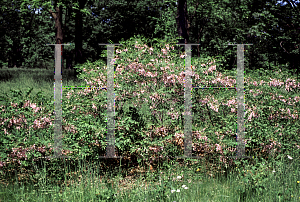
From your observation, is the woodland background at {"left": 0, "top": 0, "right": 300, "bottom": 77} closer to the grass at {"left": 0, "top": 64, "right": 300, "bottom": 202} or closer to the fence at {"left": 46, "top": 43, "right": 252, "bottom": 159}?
the fence at {"left": 46, "top": 43, "right": 252, "bottom": 159}

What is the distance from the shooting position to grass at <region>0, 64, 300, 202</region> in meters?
3.68

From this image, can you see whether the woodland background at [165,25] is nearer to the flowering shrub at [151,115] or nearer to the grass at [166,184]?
the flowering shrub at [151,115]

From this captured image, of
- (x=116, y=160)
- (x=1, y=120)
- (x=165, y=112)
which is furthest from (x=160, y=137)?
(x=1, y=120)

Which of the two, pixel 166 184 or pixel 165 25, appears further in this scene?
pixel 165 25

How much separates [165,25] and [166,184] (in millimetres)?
21101

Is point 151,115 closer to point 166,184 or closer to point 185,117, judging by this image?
point 185,117

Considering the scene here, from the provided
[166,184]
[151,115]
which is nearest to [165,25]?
[151,115]

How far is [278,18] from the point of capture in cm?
1341

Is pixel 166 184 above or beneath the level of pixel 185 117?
beneath

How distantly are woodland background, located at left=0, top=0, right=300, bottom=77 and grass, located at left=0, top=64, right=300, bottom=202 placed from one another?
6.69 ft

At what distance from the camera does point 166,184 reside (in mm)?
3785

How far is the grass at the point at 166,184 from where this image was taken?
12.1 ft

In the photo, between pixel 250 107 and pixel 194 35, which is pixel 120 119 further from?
pixel 194 35

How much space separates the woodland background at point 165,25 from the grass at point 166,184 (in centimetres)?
204
